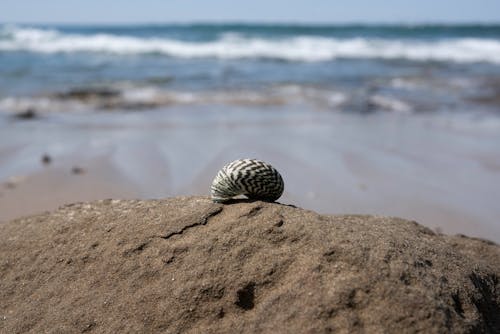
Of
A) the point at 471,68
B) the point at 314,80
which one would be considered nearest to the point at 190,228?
the point at 314,80

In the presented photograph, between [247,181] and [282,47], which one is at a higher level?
[247,181]

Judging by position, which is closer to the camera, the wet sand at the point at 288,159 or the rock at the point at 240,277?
the rock at the point at 240,277

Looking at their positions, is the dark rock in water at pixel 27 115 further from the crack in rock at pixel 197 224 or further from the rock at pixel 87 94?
the crack in rock at pixel 197 224

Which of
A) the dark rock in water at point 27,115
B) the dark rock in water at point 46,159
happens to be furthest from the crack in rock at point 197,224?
the dark rock in water at point 27,115

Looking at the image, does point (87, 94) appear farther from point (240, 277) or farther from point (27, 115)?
point (240, 277)

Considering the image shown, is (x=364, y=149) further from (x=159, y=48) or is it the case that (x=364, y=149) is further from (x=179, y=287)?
(x=159, y=48)

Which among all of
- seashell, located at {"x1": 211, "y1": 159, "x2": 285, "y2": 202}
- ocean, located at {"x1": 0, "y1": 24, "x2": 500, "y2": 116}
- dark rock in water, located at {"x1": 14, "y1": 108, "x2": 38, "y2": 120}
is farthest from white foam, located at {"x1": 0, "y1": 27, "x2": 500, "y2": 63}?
seashell, located at {"x1": 211, "y1": 159, "x2": 285, "y2": 202}

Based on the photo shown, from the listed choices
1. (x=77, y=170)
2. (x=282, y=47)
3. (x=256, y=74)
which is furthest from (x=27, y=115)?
(x=282, y=47)
